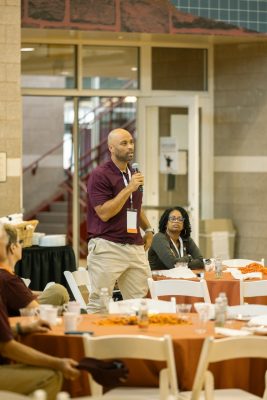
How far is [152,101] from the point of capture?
12422 millimetres

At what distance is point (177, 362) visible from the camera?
512 cm

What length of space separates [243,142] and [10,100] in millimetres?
3630

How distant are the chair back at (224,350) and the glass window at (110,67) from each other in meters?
7.96

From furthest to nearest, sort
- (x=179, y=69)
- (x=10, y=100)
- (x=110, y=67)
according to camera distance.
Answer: (x=179, y=69)
(x=110, y=67)
(x=10, y=100)

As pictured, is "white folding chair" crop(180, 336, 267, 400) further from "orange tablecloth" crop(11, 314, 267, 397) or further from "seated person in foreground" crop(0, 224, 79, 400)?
"seated person in foreground" crop(0, 224, 79, 400)

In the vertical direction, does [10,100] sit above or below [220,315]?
above

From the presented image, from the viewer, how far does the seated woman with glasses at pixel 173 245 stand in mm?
8750

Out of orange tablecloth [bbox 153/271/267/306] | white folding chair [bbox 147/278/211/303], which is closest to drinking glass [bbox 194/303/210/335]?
white folding chair [bbox 147/278/211/303]

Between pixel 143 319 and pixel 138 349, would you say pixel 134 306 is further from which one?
pixel 138 349

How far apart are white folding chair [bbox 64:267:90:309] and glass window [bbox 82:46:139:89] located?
4.75m

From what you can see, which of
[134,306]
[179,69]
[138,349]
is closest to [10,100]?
[179,69]

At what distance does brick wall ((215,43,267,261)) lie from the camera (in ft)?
40.9

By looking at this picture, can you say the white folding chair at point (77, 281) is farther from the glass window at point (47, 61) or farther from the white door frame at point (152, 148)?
the glass window at point (47, 61)

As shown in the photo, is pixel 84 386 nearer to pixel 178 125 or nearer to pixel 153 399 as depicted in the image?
pixel 153 399
